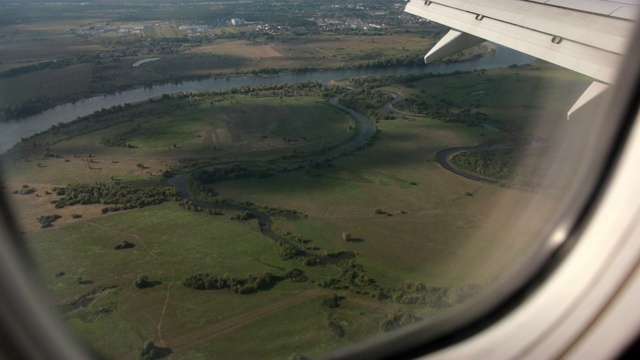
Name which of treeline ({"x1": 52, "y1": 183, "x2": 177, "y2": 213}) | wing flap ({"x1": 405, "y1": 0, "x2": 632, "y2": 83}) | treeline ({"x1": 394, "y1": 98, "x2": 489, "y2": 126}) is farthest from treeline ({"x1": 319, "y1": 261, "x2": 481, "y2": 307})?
treeline ({"x1": 394, "y1": 98, "x2": 489, "y2": 126})

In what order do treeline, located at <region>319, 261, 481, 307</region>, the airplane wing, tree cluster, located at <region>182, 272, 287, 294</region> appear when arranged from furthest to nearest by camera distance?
1. tree cluster, located at <region>182, 272, 287, 294</region>
2. the airplane wing
3. treeline, located at <region>319, 261, 481, 307</region>

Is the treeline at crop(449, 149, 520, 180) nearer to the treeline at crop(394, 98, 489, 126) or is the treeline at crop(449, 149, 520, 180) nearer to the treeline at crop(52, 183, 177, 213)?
the treeline at crop(394, 98, 489, 126)

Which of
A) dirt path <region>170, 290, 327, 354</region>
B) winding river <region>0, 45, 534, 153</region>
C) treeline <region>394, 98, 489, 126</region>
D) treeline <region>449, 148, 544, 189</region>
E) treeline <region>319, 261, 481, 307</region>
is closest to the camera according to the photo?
treeline <region>319, 261, 481, 307</region>

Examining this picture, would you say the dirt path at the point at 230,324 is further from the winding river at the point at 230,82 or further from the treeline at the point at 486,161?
the winding river at the point at 230,82

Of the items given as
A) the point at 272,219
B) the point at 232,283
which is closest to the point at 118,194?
the point at 272,219

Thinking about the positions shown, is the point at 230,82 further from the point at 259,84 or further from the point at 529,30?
the point at 529,30

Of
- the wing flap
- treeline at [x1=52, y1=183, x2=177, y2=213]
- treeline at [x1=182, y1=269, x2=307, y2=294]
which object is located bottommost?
treeline at [x1=52, y1=183, x2=177, y2=213]

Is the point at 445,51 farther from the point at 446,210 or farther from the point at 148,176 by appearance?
the point at 148,176
